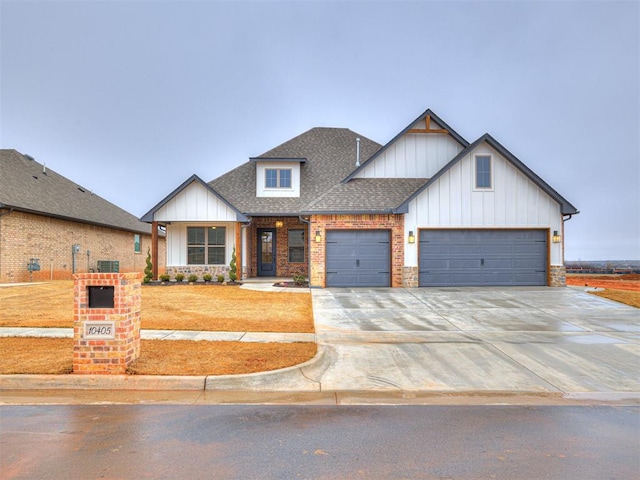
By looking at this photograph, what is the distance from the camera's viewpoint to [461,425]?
13.7 feet

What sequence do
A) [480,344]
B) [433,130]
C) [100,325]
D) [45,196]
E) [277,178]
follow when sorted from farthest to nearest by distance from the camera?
1. [45,196]
2. [277,178]
3. [433,130]
4. [480,344]
5. [100,325]

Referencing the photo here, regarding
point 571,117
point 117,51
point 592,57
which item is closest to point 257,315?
point 117,51

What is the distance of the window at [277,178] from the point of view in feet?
67.4

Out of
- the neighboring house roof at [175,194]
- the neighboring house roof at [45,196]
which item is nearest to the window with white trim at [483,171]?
the neighboring house roof at [175,194]

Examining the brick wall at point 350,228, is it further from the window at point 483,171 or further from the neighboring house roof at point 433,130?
the window at point 483,171

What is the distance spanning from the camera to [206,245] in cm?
1970

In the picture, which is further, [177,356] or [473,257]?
[473,257]

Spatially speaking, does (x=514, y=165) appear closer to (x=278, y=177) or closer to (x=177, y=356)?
(x=278, y=177)

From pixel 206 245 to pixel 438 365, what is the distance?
1567cm

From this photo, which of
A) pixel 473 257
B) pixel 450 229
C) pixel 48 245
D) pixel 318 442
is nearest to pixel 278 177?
pixel 450 229

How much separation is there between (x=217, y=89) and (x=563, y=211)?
38.1 meters

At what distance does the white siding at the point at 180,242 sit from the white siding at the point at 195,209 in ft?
4.37

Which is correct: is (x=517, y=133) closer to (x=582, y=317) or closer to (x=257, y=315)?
(x=582, y=317)

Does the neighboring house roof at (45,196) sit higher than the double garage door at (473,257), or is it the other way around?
the neighboring house roof at (45,196)
